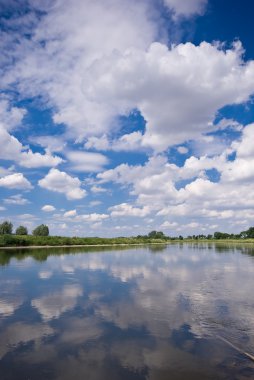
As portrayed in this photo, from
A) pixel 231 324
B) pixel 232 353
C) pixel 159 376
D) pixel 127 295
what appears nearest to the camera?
pixel 159 376

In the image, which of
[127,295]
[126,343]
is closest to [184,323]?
[126,343]

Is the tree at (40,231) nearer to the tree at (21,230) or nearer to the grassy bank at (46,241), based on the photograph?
the tree at (21,230)

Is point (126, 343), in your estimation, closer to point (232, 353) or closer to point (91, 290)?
point (232, 353)

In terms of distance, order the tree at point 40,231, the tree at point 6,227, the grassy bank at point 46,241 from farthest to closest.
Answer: the tree at point 40,231
the tree at point 6,227
the grassy bank at point 46,241

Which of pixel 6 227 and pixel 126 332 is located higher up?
pixel 6 227

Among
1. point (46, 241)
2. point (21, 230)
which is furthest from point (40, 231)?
point (46, 241)

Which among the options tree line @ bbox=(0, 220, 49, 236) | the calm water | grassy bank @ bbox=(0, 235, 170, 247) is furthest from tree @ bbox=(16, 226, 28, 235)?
the calm water

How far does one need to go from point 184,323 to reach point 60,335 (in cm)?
749

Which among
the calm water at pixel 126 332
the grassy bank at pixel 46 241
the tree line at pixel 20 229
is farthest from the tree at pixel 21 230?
the calm water at pixel 126 332

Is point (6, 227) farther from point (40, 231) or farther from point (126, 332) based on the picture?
point (126, 332)

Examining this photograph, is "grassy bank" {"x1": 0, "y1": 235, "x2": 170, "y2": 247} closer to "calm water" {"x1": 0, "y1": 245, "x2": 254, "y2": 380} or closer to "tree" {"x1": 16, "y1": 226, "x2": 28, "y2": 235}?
"tree" {"x1": 16, "y1": 226, "x2": 28, "y2": 235}

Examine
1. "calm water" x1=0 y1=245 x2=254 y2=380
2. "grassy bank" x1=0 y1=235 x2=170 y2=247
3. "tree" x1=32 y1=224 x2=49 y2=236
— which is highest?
"tree" x1=32 y1=224 x2=49 y2=236

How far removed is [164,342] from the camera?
653 inches

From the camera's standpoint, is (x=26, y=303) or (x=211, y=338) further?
(x=26, y=303)
